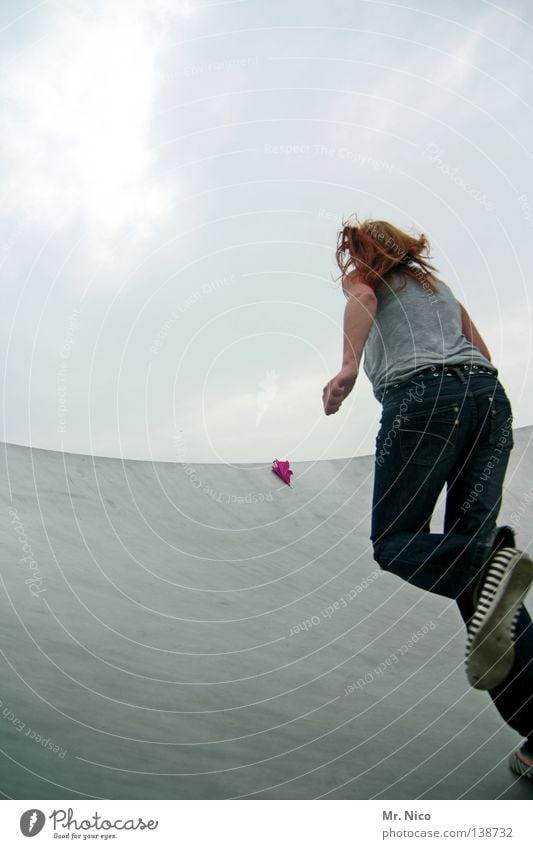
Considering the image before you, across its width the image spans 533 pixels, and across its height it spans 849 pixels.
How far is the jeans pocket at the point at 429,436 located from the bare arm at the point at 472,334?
0.45m

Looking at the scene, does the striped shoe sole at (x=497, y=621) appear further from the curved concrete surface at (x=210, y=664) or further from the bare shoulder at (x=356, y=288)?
the bare shoulder at (x=356, y=288)

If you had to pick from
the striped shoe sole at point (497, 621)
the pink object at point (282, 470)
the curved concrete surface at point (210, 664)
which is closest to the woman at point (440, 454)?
the striped shoe sole at point (497, 621)

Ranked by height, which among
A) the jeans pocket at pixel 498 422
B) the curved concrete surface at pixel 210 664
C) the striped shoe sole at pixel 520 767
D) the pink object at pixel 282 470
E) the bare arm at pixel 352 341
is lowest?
the striped shoe sole at pixel 520 767

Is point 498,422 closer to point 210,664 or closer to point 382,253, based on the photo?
point 382,253

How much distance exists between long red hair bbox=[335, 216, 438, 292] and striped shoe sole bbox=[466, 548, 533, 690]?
103cm

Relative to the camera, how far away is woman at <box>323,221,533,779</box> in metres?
1.77

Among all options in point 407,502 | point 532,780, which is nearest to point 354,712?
point 532,780

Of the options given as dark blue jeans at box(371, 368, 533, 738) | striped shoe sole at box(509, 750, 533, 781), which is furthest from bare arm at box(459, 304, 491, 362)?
striped shoe sole at box(509, 750, 533, 781)

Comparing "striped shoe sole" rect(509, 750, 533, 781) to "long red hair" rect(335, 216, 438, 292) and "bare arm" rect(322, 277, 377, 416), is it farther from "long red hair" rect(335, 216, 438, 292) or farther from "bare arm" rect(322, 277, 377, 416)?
"long red hair" rect(335, 216, 438, 292)

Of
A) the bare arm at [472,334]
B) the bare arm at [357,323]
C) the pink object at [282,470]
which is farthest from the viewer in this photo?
the pink object at [282,470]

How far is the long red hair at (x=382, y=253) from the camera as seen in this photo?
2.33 meters

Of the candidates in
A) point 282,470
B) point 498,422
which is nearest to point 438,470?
point 498,422

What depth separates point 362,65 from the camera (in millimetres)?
5078

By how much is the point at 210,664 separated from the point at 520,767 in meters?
1.42
